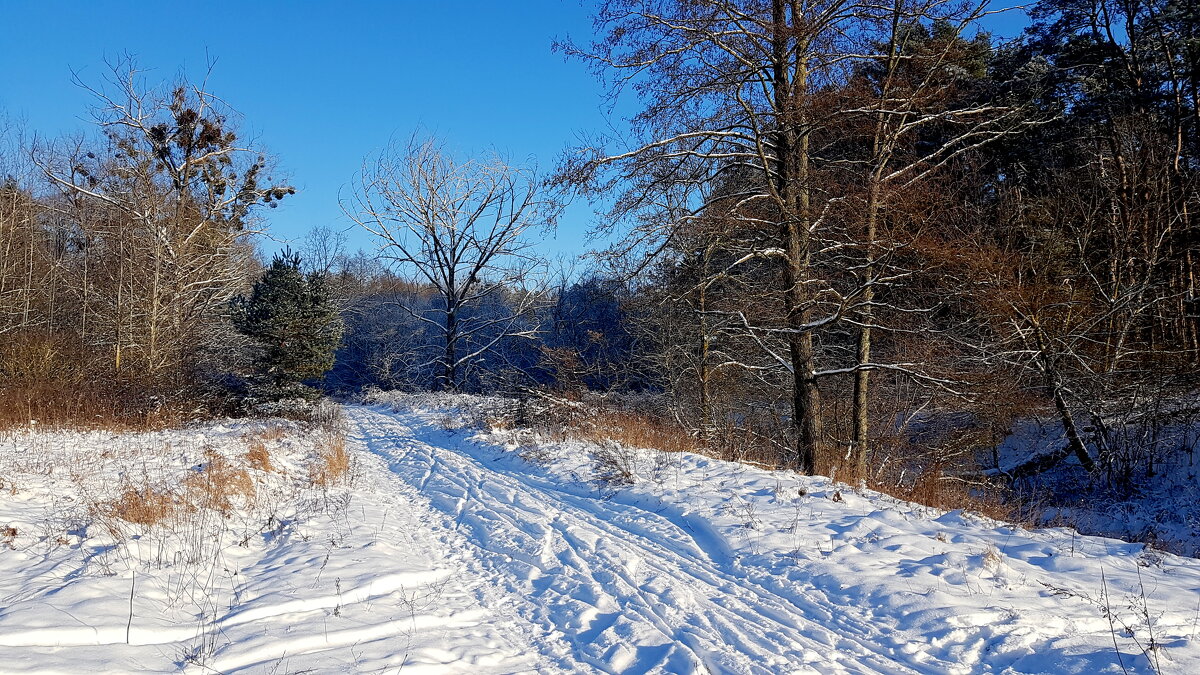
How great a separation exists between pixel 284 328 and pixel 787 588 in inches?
671

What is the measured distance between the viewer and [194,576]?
4863 mm

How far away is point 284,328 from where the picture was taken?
59.4ft

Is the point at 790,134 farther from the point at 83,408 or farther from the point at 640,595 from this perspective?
the point at 83,408

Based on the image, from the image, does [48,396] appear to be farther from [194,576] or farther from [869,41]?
[869,41]

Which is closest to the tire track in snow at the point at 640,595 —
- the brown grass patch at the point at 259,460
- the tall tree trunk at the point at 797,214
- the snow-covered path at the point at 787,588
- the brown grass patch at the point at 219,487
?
the snow-covered path at the point at 787,588

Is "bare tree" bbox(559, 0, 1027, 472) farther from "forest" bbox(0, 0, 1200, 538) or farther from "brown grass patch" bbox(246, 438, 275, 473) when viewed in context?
"brown grass patch" bbox(246, 438, 275, 473)

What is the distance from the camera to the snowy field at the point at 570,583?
3.69 meters

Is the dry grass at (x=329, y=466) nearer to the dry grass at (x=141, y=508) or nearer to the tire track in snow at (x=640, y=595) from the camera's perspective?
the tire track in snow at (x=640, y=595)

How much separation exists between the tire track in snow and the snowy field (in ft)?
0.07

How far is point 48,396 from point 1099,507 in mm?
21876

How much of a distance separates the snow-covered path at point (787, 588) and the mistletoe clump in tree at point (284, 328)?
42.1ft

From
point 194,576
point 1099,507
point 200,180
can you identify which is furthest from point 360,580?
point 200,180

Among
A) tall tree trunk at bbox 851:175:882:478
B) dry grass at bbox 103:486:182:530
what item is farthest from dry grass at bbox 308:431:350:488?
tall tree trunk at bbox 851:175:882:478

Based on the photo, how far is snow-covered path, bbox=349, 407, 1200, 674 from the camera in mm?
3773
